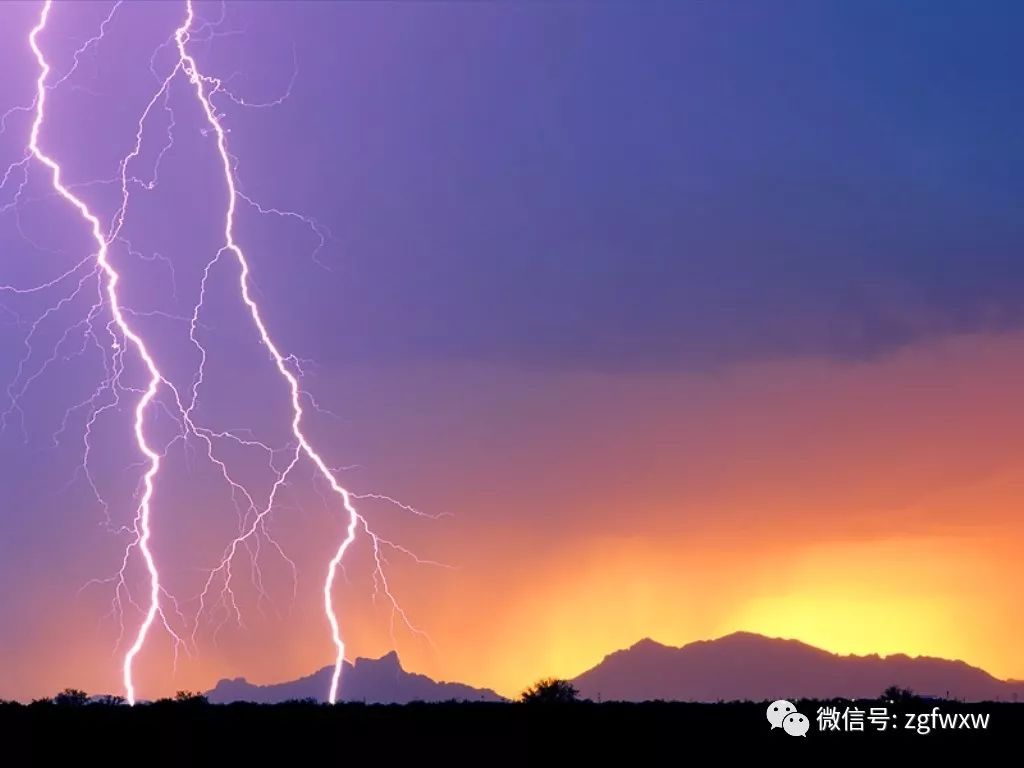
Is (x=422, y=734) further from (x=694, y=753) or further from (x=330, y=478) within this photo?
(x=330, y=478)

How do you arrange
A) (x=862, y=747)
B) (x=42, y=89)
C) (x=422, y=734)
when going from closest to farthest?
(x=862, y=747) → (x=422, y=734) → (x=42, y=89)

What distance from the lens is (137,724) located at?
88.3ft

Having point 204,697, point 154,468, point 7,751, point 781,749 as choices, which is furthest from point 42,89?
point 781,749

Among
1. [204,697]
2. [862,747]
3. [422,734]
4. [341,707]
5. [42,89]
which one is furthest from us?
[42,89]

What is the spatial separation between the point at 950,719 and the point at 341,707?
9.86m

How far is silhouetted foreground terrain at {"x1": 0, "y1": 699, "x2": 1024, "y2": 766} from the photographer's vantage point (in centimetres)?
2495

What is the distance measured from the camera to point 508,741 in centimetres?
2592

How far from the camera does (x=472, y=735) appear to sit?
26.3 metres

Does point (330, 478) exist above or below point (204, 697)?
above

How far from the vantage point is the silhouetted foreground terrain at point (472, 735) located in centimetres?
2495

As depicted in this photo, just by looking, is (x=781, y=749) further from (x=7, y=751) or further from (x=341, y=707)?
(x=7, y=751)

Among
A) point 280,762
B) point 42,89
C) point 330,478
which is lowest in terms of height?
point 280,762

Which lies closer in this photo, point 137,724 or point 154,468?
point 137,724

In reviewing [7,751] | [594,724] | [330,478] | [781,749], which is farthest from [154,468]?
[781,749]
